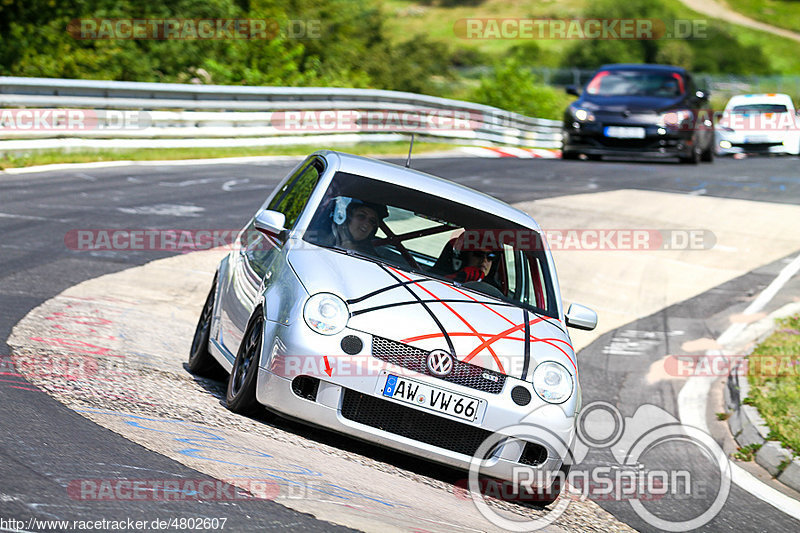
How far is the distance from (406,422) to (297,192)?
208 centimetres

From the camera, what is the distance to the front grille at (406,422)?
539 centimetres

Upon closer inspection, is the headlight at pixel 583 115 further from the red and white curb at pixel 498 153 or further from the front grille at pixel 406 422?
the front grille at pixel 406 422

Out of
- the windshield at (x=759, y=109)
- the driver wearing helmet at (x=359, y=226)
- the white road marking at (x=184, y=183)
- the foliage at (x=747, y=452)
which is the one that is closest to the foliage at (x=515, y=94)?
the windshield at (x=759, y=109)

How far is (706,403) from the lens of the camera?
9.12 meters

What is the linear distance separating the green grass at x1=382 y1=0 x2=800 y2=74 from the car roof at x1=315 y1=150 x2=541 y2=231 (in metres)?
72.2

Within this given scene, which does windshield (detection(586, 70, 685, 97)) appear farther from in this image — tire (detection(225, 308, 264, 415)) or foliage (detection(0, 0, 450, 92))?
tire (detection(225, 308, 264, 415))

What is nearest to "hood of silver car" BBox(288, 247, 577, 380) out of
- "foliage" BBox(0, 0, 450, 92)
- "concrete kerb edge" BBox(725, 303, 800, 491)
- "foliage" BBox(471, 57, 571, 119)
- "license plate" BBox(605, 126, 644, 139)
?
"concrete kerb edge" BBox(725, 303, 800, 491)

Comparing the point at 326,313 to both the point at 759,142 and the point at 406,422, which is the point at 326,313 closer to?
the point at 406,422

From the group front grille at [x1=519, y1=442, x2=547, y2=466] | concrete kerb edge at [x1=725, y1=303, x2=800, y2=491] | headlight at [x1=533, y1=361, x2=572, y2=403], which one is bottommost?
concrete kerb edge at [x1=725, y1=303, x2=800, y2=491]

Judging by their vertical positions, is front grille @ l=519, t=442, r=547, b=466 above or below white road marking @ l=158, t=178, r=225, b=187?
below

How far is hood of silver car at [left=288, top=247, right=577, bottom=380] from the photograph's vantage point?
17.9 ft

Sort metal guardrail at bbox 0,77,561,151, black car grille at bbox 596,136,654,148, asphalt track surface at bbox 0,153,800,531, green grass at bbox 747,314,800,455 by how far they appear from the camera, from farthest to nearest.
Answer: black car grille at bbox 596,136,654,148 < metal guardrail at bbox 0,77,561,151 < green grass at bbox 747,314,800,455 < asphalt track surface at bbox 0,153,800,531

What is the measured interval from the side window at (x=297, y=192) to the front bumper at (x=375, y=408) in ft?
4.29

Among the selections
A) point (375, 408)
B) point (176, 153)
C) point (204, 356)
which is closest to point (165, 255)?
point (204, 356)
